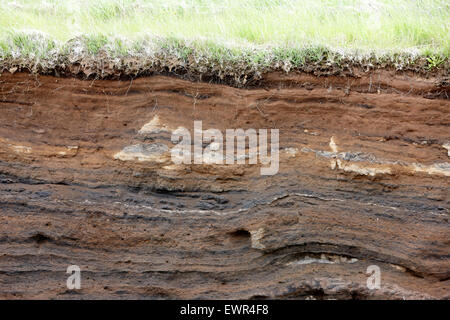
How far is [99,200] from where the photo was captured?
3865 mm

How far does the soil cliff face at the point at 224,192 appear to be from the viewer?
3.62 metres

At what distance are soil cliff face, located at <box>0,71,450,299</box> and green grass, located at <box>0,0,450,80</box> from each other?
0.28 m

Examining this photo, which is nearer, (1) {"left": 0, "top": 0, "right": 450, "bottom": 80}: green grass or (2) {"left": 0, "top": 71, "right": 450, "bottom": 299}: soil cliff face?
(2) {"left": 0, "top": 71, "right": 450, "bottom": 299}: soil cliff face

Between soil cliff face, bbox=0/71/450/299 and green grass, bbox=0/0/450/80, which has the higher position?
green grass, bbox=0/0/450/80

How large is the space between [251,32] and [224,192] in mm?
1903

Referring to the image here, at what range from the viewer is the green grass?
13.6 ft

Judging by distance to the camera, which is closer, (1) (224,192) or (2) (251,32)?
(1) (224,192)

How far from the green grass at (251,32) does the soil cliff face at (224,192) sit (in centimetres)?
28

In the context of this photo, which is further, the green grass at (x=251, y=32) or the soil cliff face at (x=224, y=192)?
the green grass at (x=251, y=32)

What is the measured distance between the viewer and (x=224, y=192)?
388cm

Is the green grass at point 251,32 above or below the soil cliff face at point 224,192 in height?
above

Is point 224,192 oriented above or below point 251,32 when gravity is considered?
below

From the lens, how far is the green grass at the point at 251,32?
416 cm

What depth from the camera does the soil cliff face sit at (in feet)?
11.9
